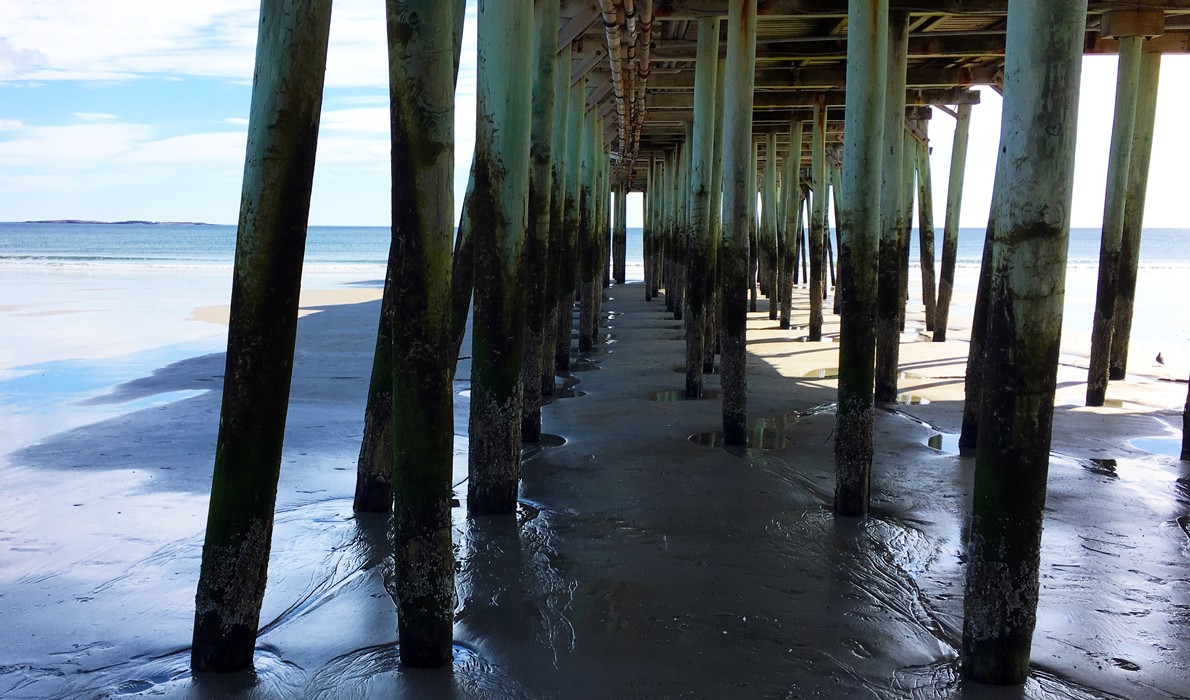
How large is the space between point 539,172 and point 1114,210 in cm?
572

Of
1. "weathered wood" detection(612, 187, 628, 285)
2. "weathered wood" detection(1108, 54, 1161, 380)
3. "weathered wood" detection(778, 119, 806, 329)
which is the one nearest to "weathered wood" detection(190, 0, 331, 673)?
"weathered wood" detection(1108, 54, 1161, 380)

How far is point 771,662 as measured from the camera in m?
3.38

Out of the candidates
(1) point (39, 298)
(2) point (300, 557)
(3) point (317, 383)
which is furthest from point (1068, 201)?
(1) point (39, 298)

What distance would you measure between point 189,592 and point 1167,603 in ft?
13.0

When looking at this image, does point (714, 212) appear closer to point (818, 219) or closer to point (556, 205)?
point (556, 205)

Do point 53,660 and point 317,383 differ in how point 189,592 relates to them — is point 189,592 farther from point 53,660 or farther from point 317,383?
Answer: point 317,383

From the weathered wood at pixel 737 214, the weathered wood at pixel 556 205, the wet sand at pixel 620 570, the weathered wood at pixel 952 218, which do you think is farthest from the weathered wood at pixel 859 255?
the weathered wood at pixel 952 218

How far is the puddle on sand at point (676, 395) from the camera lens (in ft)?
28.8

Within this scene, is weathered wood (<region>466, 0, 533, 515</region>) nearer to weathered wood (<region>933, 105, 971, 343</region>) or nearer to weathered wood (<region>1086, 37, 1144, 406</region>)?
weathered wood (<region>1086, 37, 1144, 406</region>)

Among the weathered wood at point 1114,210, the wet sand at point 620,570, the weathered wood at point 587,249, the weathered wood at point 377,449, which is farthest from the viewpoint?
the weathered wood at point 587,249

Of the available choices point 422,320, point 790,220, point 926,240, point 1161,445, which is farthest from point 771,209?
point 422,320

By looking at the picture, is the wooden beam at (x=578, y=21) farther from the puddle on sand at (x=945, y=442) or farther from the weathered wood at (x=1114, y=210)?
the weathered wood at (x=1114, y=210)

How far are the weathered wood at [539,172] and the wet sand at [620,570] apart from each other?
0.83 metres

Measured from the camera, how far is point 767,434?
287 inches
